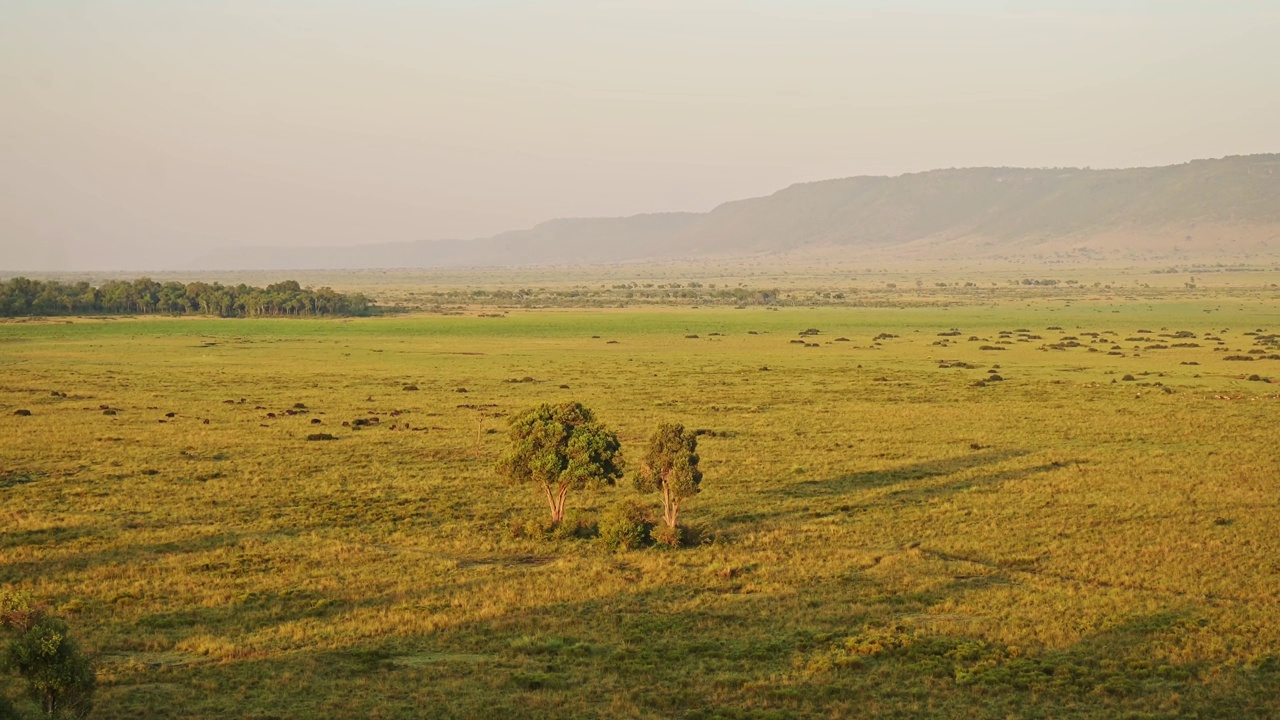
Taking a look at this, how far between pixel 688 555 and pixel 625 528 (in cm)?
154

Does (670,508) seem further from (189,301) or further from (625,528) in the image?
(189,301)

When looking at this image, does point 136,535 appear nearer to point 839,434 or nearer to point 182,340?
point 839,434

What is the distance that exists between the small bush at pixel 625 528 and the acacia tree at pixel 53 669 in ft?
41.0

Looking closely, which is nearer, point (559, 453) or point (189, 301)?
point (559, 453)

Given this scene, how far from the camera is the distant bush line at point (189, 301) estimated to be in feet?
434

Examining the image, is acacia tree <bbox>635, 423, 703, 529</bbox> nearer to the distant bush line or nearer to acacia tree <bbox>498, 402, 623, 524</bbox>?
acacia tree <bbox>498, 402, 623, 524</bbox>

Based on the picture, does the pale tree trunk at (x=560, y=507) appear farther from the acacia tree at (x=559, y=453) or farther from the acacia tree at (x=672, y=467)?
the acacia tree at (x=672, y=467)

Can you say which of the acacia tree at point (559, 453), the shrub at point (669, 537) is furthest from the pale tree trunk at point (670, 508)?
the acacia tree at point (559, 453)

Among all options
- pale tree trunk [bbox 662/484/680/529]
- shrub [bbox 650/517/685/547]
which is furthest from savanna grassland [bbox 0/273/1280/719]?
pale tree trunk [bbox 662/484/680/529]

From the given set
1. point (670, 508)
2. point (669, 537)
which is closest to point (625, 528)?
Answer: point (669, 537)

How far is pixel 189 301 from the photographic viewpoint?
450 ft

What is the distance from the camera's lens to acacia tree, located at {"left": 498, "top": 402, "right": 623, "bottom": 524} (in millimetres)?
27109

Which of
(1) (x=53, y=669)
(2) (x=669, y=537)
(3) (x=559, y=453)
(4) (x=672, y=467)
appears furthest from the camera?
(3) (x=559, y=453)

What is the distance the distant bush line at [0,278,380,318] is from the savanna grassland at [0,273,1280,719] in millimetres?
76184
